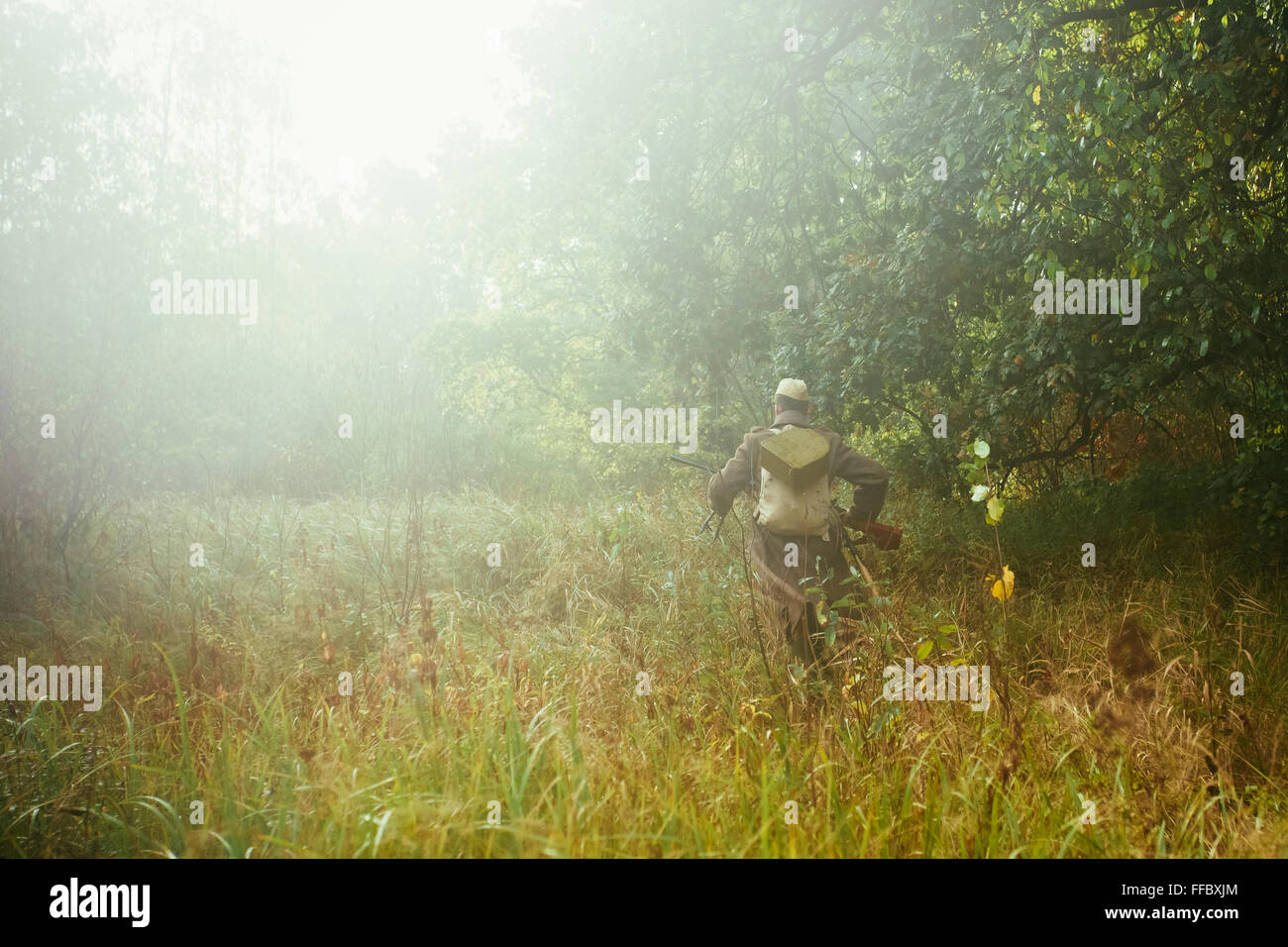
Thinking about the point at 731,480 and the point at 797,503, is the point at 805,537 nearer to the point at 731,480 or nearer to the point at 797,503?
the point at 797,503

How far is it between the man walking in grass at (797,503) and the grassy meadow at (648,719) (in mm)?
309

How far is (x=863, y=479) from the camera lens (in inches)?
172

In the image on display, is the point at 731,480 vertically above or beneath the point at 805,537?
above

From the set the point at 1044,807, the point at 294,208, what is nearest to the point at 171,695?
the point at 1044,807

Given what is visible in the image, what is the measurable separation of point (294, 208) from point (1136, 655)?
21.6 meters

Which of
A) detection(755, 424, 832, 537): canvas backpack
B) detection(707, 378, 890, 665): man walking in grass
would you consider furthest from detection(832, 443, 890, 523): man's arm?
detection(755, 424, 832, 537): canvas backpack

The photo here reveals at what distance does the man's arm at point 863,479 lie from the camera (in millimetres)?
4352

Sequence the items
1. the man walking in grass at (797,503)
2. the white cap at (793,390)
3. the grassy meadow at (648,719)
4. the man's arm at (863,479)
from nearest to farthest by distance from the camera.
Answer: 1. the grassy meadow at (648,719)
2. the man walking in grass at (797,503)
3. the man's arm at (863,479)
4. the white cap at (793,390)

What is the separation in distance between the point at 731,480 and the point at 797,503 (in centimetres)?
44

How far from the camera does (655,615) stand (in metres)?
5.21

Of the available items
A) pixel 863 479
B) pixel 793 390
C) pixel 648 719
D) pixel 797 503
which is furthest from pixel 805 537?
pixel 648 719

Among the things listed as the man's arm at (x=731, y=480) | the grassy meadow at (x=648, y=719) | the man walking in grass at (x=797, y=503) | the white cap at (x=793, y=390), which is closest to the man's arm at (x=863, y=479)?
the man walking in grass at (x=797, y=503)

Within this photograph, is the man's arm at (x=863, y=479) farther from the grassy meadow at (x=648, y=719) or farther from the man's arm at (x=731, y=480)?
the grassy meadow at (x=648, y=719)
